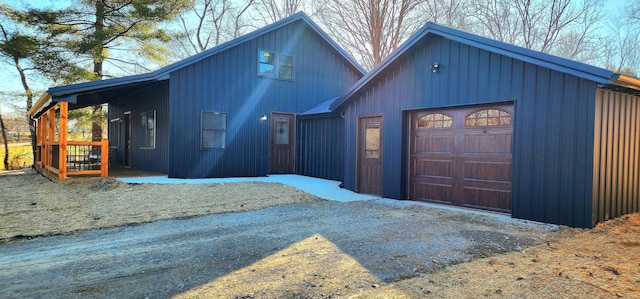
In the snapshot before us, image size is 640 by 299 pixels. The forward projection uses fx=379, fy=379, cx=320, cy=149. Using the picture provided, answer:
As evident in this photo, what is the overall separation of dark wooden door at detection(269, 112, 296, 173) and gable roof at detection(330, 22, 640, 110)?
14.3 ft

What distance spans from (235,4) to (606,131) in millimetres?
22685

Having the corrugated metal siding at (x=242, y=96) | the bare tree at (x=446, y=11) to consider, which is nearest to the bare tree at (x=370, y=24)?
the bare tree at (x=446, y=11)

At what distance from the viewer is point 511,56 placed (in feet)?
19.9

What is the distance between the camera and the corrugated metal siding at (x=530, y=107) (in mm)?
5426

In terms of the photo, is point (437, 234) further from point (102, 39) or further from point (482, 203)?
point (102, 39)

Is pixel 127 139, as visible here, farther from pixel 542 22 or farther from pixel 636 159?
pixel 542 22

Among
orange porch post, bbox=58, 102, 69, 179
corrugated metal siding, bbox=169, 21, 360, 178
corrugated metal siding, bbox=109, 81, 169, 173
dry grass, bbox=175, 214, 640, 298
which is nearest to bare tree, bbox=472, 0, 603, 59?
corrugated metal siding, bbox=169, 21, 360, 178

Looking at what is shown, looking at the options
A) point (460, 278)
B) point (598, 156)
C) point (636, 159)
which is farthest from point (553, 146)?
point (460, 278)

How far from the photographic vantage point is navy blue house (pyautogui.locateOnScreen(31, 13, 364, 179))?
10.7 metres

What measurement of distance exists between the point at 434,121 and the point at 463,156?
99 centimetres

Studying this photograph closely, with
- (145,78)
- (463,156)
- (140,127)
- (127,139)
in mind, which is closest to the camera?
(463,156)

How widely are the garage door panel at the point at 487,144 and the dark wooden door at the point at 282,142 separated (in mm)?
6734

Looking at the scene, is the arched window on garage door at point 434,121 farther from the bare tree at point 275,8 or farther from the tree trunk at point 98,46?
the bare tree at point 275,8

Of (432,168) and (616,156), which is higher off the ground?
(616,156)
